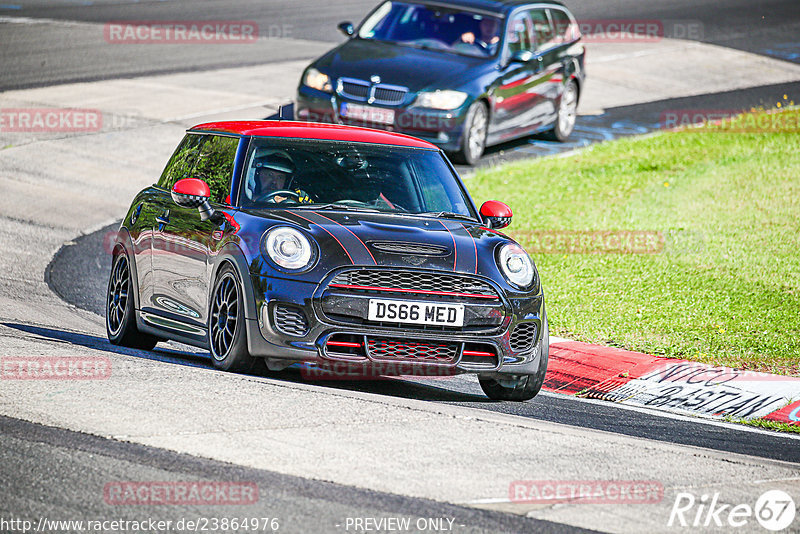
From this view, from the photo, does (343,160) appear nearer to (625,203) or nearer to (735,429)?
(735,429)

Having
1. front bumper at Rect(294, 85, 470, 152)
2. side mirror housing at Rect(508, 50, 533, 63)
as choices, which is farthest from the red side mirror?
side mirror housing at Rect(508, 50, 533, 63)

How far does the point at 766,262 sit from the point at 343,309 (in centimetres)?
711

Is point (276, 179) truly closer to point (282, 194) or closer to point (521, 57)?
point (282, 194)

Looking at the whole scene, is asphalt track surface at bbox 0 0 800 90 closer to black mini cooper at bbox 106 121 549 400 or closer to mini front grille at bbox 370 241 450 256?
A: black mini cooper at bbox 106 121 549 400

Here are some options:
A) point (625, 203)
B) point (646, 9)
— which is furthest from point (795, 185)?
point (646, 9)

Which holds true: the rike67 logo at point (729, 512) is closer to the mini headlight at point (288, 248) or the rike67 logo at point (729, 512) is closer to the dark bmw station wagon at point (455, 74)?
the mini headlight at point (288, 248)

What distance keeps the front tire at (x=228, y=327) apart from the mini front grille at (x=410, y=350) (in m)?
0.75

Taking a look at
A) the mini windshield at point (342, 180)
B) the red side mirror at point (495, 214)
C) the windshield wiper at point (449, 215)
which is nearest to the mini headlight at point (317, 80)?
the mini windshield at point (342, 180)

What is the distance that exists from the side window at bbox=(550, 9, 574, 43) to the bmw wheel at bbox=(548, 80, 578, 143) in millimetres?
683

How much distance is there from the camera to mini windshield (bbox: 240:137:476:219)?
818cm

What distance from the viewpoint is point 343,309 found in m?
7.25

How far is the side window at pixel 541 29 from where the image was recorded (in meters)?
18.5

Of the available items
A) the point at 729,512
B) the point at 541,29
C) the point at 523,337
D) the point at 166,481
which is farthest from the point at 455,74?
the point at 166,481

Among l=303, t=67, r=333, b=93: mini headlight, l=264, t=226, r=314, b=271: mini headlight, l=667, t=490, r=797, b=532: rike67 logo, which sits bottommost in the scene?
l=303, t=67, r=333, b=93: mini headlight
